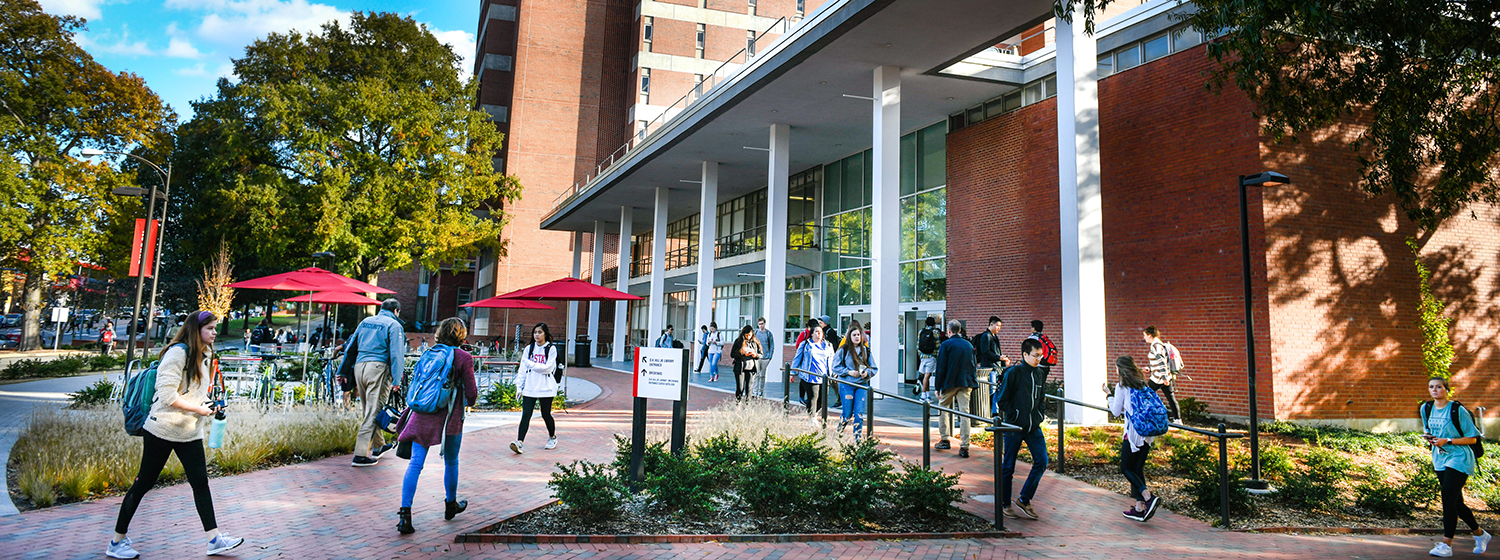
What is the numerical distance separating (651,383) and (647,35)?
117ft

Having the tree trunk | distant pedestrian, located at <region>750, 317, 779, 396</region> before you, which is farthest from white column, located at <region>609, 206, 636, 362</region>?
the tree trunk

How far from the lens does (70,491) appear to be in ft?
21.0

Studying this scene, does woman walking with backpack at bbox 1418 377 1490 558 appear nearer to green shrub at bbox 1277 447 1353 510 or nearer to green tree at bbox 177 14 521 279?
green shrub at bbox 1277 447 1353 510

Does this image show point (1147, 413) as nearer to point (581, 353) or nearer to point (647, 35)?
point (581, 353)

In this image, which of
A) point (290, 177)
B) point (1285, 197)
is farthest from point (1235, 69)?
point (290, 177)

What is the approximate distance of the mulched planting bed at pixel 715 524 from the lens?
5691 millimetres

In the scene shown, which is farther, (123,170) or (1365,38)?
(123,170)

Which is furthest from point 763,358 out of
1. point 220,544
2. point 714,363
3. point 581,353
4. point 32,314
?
point 32,314

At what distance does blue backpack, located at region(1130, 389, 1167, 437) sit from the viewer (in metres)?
6.38

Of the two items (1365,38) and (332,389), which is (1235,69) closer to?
(1365,38)

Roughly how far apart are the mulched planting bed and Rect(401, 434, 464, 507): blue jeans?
1.67ft

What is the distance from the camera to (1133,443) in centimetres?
661

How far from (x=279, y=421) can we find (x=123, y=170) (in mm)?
28827

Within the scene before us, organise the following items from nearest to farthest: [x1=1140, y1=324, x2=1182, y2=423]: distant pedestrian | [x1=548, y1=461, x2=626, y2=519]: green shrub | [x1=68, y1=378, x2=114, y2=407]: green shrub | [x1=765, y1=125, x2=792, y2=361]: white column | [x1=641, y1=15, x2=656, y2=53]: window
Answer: [x1=548, y1=461, x2=626, y2=519]: green shrub
[x1=1140, y1=324, x2=1182, y2=423]: distant pedestrian
[x1=68, y1=378, x2=114, y2=407]: green shrub
[x1=765, y1=125, x2=792, y2=361]: white column
[x1=641, y1=15, x2=656, y2=53]: window
